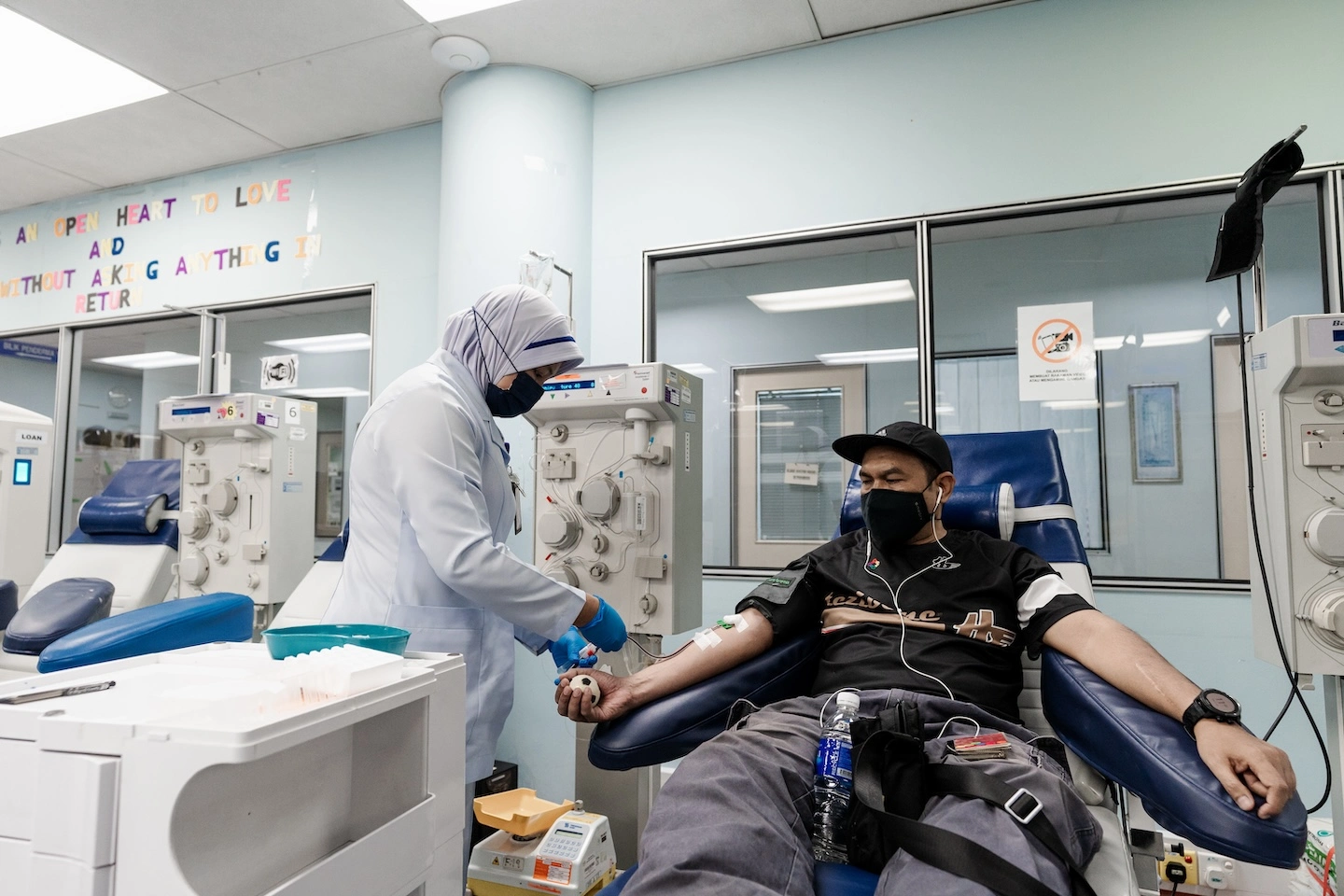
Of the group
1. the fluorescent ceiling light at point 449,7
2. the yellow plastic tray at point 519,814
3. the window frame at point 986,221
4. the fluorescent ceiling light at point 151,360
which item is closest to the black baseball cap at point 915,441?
the window frame at point 986,221

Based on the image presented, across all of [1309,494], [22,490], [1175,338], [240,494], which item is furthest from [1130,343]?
[22,490]

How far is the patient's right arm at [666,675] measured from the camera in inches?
62.7

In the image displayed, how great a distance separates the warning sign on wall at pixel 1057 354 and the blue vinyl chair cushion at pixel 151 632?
101 inches

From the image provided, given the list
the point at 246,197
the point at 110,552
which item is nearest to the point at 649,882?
the point at 110,552

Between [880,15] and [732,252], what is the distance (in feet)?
3.30

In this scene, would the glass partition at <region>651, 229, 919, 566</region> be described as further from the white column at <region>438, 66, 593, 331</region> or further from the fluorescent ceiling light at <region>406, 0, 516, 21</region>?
the fluorescent ceiling light at <region>406, 0, 516, 21</region>

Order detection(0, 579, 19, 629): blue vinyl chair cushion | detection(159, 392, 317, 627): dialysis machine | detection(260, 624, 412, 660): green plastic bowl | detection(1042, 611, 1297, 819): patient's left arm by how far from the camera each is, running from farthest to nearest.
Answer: detection(159, 392, 317, 627): dialysis machine → detection(0, 579, 19, 629): blue vinyl chair cushion → detection(1042, 611, 1297, 819): patient's left arm → detection(260, 624, 412, 660): green plastic bowl

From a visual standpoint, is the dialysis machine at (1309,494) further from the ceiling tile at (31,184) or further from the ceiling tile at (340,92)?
the ceiling tile at (31,184)

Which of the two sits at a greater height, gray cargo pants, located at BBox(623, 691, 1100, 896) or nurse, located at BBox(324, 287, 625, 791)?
nurse, located at BBox(324, 287, 625, 791)

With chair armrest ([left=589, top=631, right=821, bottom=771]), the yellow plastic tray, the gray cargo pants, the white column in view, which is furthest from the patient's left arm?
the white column

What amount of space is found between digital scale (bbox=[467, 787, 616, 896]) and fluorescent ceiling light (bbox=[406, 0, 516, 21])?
8.87 feet

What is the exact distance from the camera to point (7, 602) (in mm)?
2670

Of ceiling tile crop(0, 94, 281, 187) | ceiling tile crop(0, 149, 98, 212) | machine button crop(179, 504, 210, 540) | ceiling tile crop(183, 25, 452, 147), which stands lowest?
machine button crop(179, 504, 210, 540)

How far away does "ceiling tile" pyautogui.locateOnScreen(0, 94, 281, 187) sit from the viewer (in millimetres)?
3764
